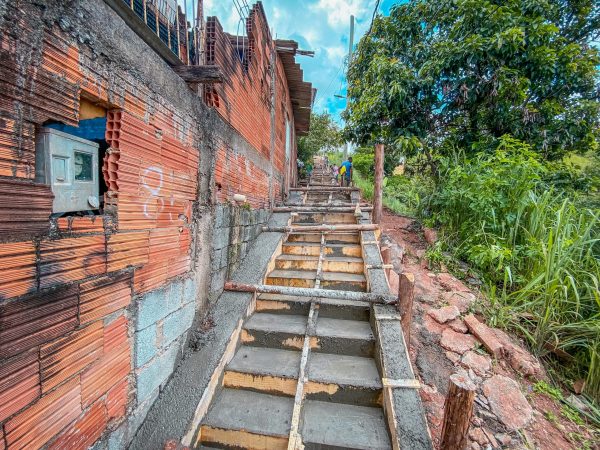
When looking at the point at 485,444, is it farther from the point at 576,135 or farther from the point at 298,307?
the point at 576,135

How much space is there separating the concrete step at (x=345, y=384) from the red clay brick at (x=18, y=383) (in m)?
1.95

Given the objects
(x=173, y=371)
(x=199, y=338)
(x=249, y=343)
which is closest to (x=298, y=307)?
(x=249, y=343)

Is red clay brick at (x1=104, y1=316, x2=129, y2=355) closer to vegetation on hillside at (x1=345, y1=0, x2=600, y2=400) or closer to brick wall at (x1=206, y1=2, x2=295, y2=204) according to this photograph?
brick wall at (x1=206, y1=2, x2=295, y2=204)

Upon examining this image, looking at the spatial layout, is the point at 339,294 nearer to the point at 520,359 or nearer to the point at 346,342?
the point at 346,342

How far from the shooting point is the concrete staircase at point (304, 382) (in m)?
2.12

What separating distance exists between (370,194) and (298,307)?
6.35m

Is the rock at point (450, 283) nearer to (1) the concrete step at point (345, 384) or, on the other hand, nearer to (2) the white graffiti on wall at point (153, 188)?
(1) the concrete step at point (345, 384)

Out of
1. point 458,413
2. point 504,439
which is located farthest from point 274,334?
point 504,439

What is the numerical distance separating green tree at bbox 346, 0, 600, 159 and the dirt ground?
3.38 m

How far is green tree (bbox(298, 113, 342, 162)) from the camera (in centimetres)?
1497

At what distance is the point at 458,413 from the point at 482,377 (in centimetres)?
156

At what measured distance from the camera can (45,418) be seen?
4.06 ft

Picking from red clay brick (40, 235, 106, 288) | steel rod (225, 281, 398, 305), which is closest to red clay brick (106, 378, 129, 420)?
red clay brick (40, 235, 106, 288)

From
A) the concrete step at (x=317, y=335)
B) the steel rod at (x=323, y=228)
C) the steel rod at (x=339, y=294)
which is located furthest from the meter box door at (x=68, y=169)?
the steel rod at (x=323, y=228)
